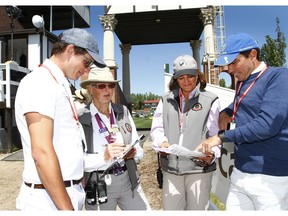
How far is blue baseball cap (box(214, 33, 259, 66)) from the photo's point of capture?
2.27 m

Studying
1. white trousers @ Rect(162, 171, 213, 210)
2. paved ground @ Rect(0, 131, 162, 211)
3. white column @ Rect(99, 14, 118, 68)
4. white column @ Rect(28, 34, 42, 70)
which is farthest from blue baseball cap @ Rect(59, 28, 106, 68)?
white column @ Rect(28, 34, 42, 70)

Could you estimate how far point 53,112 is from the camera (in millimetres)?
1615

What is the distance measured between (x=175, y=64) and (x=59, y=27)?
20752 millimetres

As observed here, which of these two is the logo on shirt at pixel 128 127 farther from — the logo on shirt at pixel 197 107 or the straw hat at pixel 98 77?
the logo on shirt at pixel 197 107

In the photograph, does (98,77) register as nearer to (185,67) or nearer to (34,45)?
(185,67)

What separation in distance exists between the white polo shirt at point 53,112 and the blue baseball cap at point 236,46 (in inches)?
52.5

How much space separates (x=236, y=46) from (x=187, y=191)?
1608 mm

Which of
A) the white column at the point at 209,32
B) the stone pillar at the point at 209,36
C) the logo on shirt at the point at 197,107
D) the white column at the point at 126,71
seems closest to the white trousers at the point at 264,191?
the logo on shirt at the point at 197,107

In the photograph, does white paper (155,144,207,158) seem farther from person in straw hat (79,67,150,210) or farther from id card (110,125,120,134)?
id card (110,125,120,134)

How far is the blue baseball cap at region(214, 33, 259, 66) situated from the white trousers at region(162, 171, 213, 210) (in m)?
1.28

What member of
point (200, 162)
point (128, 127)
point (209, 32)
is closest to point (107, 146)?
point (128, 127)

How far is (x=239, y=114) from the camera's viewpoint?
234 centimetres

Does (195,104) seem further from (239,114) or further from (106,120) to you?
(106,120)
